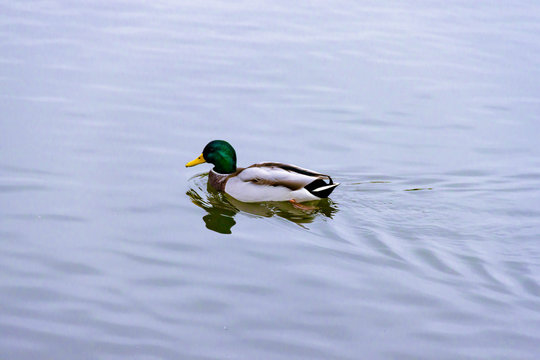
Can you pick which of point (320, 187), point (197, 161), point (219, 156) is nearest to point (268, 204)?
point (320, 187)

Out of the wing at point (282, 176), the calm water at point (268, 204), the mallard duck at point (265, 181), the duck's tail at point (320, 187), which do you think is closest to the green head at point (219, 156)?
the mallard duck at point (265, 181)

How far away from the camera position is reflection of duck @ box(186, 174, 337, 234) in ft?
27.7

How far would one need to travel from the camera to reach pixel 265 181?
8.98 metres

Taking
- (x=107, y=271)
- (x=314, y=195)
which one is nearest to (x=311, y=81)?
(x=314, y=195)

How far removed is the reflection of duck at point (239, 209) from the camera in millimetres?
8453

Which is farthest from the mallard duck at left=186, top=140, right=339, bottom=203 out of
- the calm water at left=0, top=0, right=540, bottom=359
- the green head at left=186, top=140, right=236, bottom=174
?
the calm water at left=0, top=0, right=540, bottom=359

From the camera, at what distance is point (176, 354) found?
5457 mm

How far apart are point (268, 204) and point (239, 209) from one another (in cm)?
37

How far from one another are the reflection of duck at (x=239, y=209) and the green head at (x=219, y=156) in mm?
322

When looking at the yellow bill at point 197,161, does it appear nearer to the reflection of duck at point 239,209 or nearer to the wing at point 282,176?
the reflection of duck at point 239,209

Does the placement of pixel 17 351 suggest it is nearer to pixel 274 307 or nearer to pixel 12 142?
pixel 274 307

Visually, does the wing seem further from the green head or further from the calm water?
the green head

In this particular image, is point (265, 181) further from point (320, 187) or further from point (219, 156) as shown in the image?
point (219, 156)

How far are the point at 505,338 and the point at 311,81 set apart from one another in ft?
22.6
